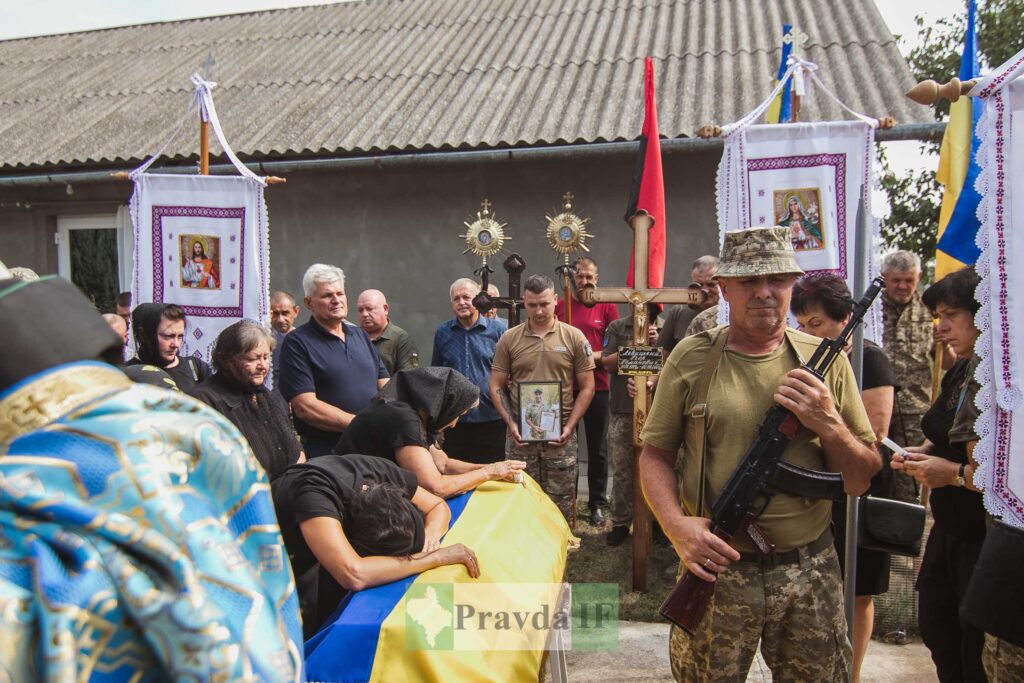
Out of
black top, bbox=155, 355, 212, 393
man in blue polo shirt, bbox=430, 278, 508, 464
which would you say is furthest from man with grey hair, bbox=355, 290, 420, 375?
black top, bbox=155, 355, 212, 393

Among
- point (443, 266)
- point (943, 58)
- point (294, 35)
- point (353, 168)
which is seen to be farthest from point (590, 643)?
point (943, 58)

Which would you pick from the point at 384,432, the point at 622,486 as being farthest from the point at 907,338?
the point at 384,432

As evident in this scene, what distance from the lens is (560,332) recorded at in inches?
220

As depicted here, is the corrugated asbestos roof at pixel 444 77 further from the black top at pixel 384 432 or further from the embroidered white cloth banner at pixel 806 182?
the black top at pixel 384 432

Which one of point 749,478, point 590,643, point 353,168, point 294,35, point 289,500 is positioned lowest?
point 590,643

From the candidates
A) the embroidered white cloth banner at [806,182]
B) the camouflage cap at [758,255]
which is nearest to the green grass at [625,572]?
the embroidered white cloth banner at [806,182]

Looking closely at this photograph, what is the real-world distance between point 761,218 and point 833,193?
428mm

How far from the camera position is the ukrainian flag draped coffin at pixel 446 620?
7.23 ft

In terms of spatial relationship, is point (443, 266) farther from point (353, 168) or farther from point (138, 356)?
point (138, 356)

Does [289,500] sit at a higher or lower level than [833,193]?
lower

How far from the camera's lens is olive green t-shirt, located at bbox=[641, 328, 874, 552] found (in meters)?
2.39

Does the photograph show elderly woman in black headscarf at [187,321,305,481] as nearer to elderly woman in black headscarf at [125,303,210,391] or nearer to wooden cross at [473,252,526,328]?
elderly woman in black headscarf at [125,303,210,391]

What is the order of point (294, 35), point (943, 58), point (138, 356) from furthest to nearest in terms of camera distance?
1. point (943, 58)
2. point (294, 35)
3. point (138, 356)

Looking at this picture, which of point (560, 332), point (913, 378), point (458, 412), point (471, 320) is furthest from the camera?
point (471, 320)
